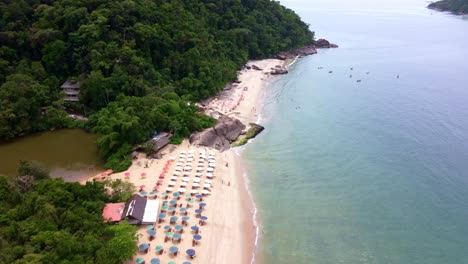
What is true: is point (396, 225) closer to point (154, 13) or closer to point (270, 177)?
point (270, 177)

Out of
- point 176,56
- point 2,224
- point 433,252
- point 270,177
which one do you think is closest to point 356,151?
point 270,177

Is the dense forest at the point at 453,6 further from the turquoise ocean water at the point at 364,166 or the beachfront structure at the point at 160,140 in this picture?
the beachfront structure at the point at 160,140

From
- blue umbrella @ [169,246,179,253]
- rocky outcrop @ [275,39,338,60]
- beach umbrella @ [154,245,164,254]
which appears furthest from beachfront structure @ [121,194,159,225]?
rocky outcrop @ [275,39,338,60]

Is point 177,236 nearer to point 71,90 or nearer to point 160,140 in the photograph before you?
point 160,140

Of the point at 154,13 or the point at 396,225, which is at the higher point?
the point at 154,13

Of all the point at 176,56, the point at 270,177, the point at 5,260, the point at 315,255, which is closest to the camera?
the point at 5,260
